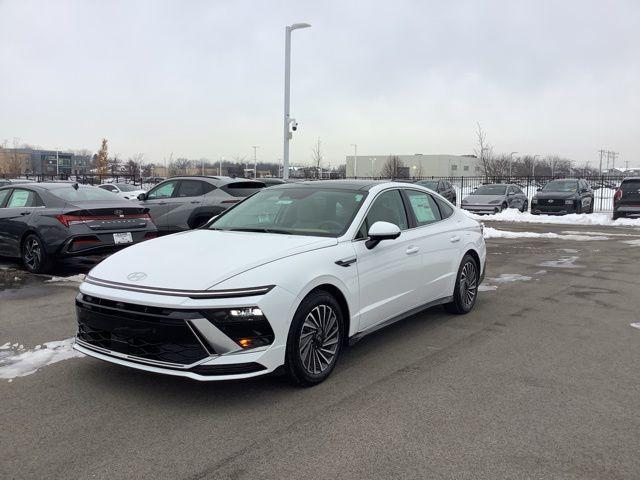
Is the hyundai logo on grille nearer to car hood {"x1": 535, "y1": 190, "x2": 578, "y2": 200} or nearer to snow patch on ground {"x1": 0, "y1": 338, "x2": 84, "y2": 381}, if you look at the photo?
snow patch on ground {"x1": 0, "y1": 338, "x2": 84, "y2": 381}

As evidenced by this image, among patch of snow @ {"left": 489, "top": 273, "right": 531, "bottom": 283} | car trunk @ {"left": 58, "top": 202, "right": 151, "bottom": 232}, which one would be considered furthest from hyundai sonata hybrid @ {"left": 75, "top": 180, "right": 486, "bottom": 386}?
car trunk @ {"left": 58, "top": 202, "right": 151, "bottom": 232}

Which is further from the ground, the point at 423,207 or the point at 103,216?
the point at 423,207

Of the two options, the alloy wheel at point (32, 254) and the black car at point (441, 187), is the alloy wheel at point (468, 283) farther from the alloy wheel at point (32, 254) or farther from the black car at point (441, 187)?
the black car at point (441, 187)

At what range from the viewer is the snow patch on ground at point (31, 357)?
453cm

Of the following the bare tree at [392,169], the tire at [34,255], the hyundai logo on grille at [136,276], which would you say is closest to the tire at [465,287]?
the hyundai logo on grille at [136,276]

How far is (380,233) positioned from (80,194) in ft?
20.8

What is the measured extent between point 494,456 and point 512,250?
33.5 feet

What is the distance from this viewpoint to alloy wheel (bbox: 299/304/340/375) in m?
4.11

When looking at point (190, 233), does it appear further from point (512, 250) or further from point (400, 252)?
point (512, 250)

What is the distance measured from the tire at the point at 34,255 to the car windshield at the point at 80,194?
0.76m

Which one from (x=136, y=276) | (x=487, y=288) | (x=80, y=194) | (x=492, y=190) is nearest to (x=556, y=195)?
(x=492, y=190)

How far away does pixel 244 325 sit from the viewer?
12.2 ft

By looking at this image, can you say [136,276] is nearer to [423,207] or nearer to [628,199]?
[423,207]

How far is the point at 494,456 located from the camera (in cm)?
323
